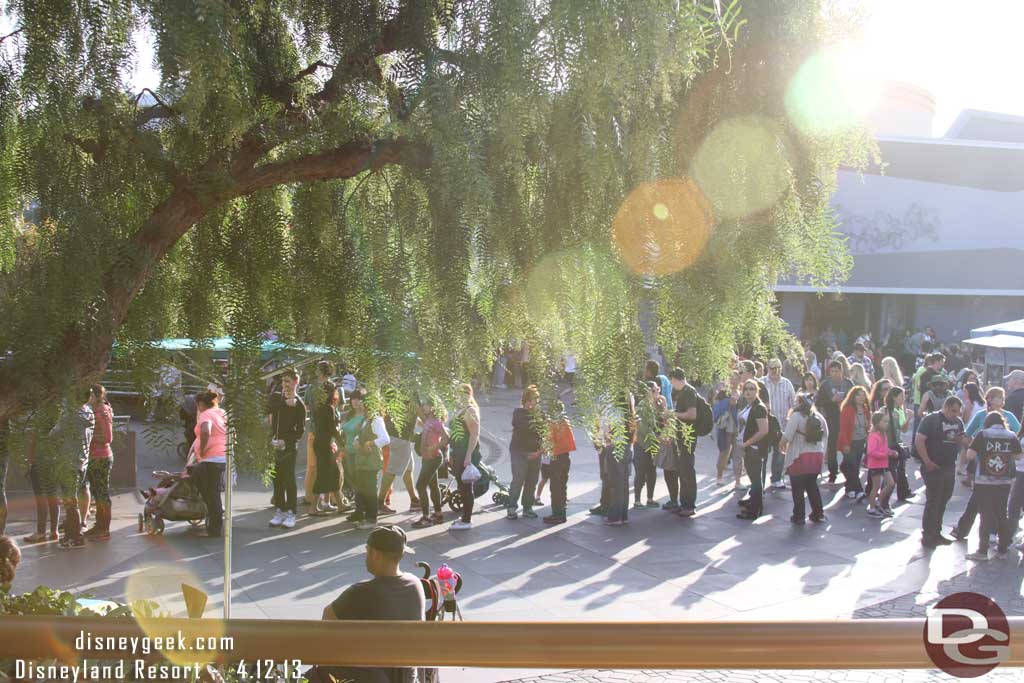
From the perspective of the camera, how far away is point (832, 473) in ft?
44.2

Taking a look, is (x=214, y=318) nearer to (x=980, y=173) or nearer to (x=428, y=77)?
(x=428, y=77)

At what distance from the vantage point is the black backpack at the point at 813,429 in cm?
1044

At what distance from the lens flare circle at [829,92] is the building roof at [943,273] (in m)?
38.7

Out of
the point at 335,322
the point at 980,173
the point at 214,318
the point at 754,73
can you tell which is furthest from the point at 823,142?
the point at 980,173

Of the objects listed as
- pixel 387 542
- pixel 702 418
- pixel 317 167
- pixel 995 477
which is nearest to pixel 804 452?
pixel 702 418

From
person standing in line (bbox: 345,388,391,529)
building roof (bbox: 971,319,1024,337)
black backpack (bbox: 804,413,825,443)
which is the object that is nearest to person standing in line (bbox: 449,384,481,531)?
person standing in line (bbox: 345,388,391,529)

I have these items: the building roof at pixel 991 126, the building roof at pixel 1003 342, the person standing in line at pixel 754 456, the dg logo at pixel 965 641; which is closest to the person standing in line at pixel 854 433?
the person standing in line at pixel 754 456

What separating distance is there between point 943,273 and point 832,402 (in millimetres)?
30224

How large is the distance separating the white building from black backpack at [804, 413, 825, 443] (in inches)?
1169

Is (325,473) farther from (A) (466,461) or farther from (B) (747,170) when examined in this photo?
(B) (747,170)

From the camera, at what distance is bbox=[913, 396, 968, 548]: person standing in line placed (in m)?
9.77

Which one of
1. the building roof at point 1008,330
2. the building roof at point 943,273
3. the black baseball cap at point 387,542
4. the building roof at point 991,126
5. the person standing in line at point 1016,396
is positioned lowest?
the black baseball cap at point 387,542

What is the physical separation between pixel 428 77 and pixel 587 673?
4.74 metres

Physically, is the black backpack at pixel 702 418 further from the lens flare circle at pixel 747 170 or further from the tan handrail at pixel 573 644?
the tan handrail at pixel 573 644
